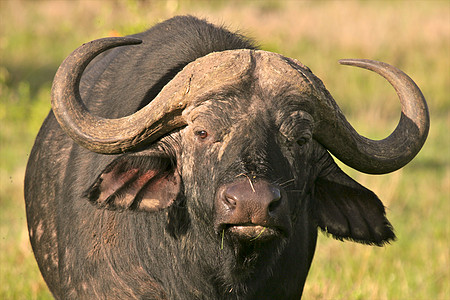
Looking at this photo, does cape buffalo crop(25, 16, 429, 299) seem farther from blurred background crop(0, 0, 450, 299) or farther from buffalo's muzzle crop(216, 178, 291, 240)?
blurred background crop(0, 0, 450, 299)

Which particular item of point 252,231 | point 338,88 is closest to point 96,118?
point 252,231

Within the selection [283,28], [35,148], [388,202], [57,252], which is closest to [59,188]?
[57,252]

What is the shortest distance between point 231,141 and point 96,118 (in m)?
0.64

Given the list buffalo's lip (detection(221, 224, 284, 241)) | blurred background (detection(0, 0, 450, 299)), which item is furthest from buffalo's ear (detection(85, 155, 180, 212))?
blurred background (detection(0, 0, 450, 299))

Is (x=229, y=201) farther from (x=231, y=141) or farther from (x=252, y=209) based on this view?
(x=231, y=141)

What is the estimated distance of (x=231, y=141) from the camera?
325 centimetres

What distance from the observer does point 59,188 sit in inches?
165

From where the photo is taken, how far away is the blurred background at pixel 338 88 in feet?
19.2

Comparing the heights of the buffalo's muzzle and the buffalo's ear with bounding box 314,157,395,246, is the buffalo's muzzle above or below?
above

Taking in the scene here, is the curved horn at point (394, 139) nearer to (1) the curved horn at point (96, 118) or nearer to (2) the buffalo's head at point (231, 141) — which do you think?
(2) the buffalo's head at point (231, 141)

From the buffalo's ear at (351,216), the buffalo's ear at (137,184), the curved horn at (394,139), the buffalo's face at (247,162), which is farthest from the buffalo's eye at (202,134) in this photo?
the buffalo's ear at (351,216)

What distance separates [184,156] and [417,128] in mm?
1131

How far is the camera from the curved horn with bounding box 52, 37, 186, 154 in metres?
3.36

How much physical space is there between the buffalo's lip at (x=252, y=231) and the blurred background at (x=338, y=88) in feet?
4.82
